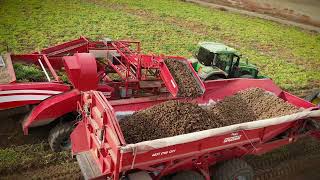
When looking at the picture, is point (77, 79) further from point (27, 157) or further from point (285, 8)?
point (285, 8)

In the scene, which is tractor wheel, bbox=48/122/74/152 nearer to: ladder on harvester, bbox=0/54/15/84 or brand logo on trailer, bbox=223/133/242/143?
ladder on harvester, bbox=0/54/15/84

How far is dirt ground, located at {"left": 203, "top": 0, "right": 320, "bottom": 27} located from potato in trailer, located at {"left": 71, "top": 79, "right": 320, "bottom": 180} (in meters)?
22.4

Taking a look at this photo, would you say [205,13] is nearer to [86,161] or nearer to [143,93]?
[143,93]

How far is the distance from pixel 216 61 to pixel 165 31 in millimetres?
7721

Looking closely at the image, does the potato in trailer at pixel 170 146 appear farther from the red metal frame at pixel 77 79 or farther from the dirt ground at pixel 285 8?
the dirt ground at pixel 285 8

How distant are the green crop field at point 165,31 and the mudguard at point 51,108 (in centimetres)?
594

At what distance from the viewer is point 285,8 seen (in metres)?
30.2

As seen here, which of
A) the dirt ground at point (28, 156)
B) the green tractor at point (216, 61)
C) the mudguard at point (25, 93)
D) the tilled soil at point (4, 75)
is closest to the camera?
the dirt ground at point (28, 156)

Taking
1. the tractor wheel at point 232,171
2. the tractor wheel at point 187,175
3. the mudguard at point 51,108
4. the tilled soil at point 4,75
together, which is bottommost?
the tractor wheel at point 232,171

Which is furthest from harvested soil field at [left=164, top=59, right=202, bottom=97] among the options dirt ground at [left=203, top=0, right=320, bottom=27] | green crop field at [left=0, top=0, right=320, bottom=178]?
dirt ground at [left=203, top=0, right=320, bottom=27]

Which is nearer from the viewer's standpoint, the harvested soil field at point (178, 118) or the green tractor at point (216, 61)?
the harvested soil field at point (178, 118)

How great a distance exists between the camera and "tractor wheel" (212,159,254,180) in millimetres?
7215

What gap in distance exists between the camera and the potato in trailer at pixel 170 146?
5730mm

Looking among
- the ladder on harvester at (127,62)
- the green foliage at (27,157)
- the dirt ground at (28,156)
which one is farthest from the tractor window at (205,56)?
the green foliage at (27,157)
